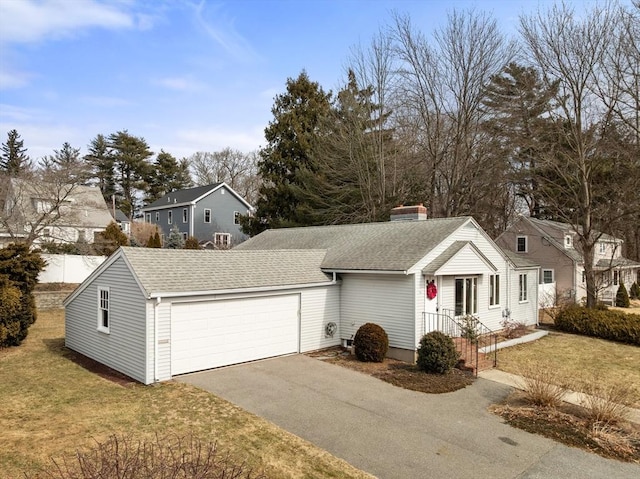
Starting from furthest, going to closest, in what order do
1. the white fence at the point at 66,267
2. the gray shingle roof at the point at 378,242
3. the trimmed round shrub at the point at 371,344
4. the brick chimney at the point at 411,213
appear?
the white fence at the point at 66,267 < the brick chimney at the point at 411,213 < the gray shingle roof at the point at 378,242 < the trimmed round shrub at the point at 371,344

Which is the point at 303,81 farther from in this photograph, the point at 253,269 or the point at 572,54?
the point at 253,269

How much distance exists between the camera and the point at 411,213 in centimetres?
2016

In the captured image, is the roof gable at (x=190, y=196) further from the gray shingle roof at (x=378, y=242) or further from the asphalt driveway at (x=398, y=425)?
the asphalt driveway at (x=398, y=425)

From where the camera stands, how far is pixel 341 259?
1677 centimetres

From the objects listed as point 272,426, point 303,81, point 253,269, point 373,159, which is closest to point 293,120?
point 303,81

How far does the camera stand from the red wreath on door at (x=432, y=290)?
14.7 meters

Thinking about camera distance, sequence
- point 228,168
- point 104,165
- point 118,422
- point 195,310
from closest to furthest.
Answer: point 118,422 < point 195,310 < point 104,165 < point 228,168

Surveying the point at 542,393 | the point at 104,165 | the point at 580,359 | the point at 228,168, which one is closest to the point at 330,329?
the point at 542,393

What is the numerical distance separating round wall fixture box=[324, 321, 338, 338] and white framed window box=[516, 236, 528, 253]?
22.5m

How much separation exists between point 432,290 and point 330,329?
405 centimetres

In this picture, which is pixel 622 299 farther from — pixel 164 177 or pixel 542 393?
pixel 164 177

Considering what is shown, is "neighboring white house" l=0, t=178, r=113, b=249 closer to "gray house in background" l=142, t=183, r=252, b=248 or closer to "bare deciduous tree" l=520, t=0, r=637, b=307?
"gray house in background" l=142, t=183, r=252, b=248

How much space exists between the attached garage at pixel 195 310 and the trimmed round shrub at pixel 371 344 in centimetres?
207

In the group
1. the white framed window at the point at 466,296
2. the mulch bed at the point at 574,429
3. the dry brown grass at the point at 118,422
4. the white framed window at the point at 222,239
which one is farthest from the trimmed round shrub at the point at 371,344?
the white framed window at the point at 222,239
